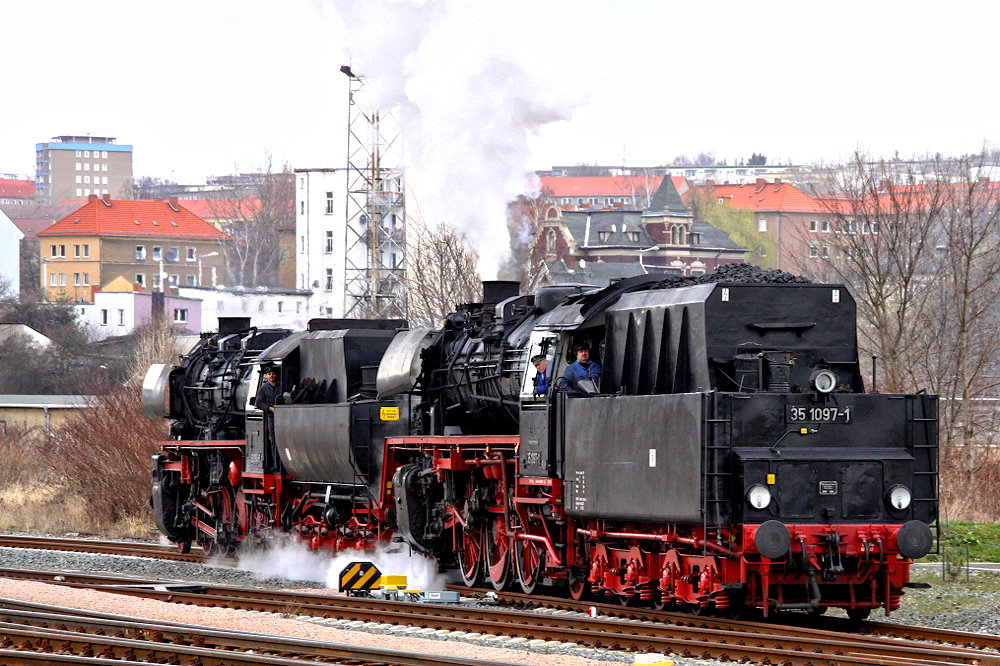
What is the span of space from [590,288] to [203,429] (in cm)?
1194

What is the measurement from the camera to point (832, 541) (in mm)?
11750

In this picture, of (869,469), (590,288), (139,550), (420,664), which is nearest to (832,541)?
(869,469)

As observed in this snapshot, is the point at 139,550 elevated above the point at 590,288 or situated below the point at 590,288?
below

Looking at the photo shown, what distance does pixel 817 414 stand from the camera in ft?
39.5

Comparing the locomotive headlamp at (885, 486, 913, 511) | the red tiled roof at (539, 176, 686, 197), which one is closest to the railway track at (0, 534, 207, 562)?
the locomotive headlamp at (885, 486, 913, 511)

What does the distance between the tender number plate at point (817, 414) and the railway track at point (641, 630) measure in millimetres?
1746

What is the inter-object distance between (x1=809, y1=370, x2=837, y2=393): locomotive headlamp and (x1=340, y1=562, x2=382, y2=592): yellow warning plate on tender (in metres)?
6.18

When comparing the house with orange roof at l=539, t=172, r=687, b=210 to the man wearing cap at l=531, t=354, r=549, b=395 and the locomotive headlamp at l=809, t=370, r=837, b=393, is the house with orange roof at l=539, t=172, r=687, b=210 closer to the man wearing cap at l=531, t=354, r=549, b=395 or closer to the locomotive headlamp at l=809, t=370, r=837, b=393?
the man wearing cap at l=531, t=354, r=549, b=395

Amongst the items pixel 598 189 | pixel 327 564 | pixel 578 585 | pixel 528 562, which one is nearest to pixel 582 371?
pixel 578 585

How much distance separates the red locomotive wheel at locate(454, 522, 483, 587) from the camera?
17.0 metres

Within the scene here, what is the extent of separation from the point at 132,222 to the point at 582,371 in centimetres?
10708

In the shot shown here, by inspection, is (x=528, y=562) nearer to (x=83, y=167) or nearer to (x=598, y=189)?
(x=598, y=189)

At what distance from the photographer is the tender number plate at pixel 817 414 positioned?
12.0 metres

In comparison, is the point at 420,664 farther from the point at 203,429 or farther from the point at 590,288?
the point at 203,429
